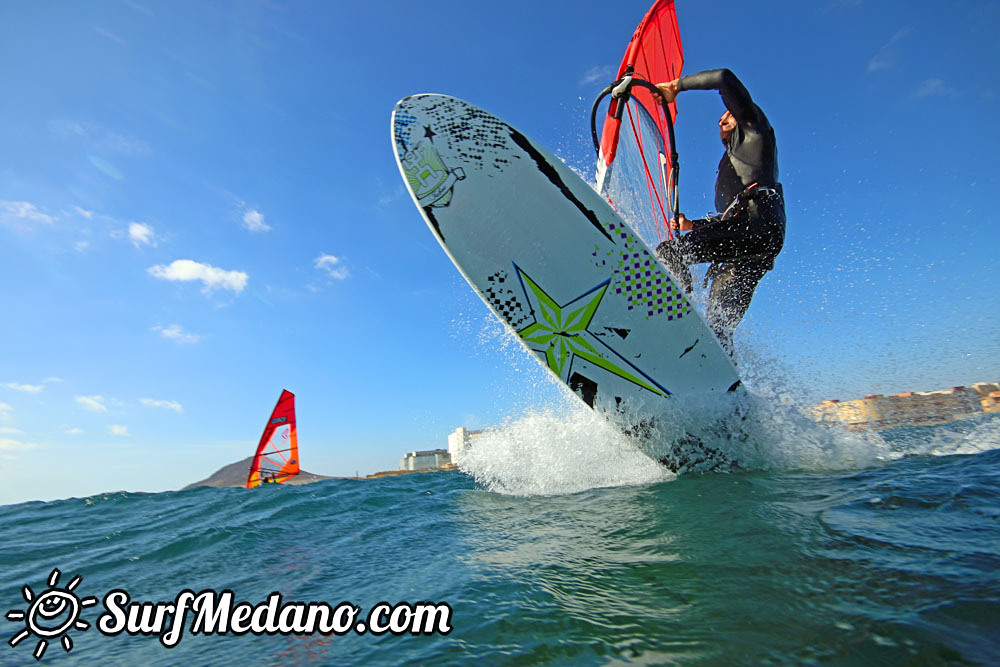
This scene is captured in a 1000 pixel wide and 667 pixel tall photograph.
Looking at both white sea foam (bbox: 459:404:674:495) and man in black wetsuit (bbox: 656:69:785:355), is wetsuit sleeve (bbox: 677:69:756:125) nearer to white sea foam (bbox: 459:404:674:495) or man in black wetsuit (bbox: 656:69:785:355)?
man in black wetsuit (bbox: 656:69:785:355)

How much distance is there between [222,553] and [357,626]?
254 cm

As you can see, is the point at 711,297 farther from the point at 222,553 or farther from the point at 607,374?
the point at 222,553

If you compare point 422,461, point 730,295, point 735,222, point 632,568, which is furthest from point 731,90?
point 422,461

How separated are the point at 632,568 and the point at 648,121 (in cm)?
623

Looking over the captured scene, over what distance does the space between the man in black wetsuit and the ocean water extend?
4.62 ft

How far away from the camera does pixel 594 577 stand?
6.30 ft

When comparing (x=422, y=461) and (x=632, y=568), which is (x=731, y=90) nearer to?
(x=632, y=568)

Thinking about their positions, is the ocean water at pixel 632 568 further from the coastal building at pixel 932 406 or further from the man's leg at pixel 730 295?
the coastal building at pixel 932 406

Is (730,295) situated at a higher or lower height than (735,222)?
lower

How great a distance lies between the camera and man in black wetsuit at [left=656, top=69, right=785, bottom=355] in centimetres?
434

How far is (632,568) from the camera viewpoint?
1964 millimetres

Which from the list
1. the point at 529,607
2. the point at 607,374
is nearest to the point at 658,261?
the point at 607,374

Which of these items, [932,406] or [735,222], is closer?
[735,222]

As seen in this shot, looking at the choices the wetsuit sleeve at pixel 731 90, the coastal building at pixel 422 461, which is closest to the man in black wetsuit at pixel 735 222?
the wetsuit sleeve at pixel 731 90
